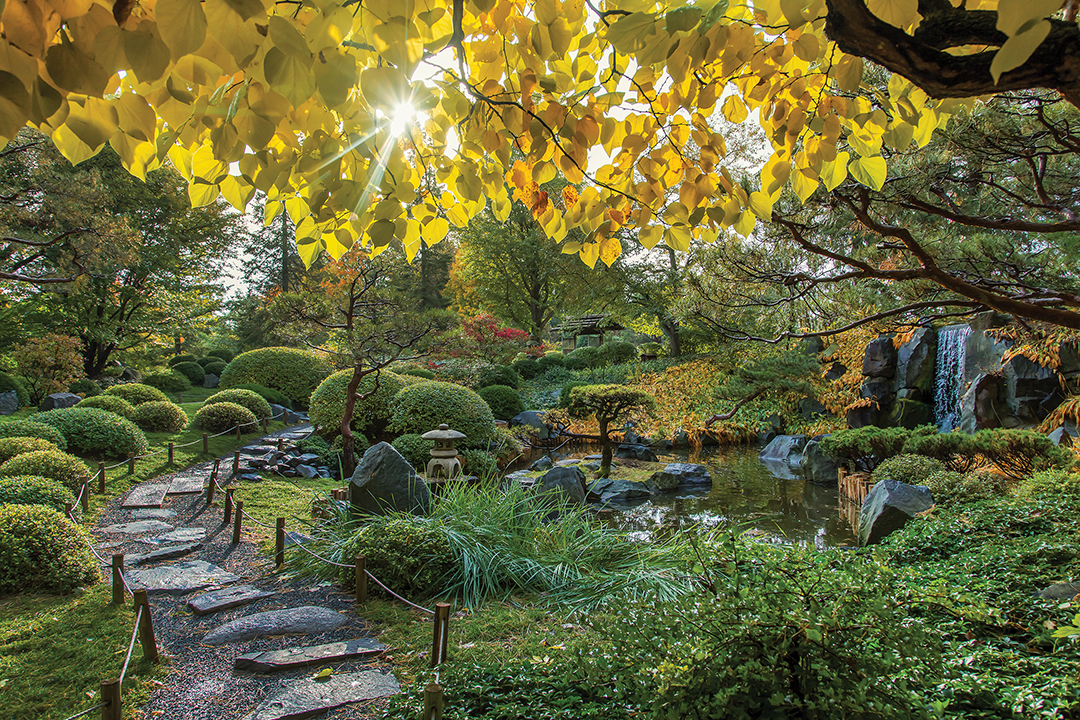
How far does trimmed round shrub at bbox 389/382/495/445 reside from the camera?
30.6 feet

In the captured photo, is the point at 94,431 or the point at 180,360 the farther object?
the point at 180,360

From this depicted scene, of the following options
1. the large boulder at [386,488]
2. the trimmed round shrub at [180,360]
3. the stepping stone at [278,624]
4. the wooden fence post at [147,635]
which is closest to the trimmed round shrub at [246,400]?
the large boulder at [386,488]

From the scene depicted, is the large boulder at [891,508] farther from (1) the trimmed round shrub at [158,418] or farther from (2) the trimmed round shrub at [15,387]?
(2) the trimmed round shrub at [15,387]

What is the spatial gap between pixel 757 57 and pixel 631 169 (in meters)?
0.43

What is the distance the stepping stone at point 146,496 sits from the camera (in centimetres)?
629

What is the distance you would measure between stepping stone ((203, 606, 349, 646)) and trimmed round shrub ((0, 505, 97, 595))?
142 centimetres

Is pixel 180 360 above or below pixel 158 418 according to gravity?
above

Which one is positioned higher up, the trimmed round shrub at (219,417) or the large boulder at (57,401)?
the large boulder at (57,401)

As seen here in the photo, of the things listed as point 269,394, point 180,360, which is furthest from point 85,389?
point 180,360

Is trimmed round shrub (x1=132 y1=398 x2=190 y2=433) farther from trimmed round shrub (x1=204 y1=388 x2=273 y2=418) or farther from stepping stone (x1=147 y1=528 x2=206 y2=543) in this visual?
stepping stone (x1=147 y1=528 x2=206 y2=543)

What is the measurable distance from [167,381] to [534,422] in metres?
13.4

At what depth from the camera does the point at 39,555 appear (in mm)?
3854

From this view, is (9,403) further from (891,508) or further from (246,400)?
(891,508)

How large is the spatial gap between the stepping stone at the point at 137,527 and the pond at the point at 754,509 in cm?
479
